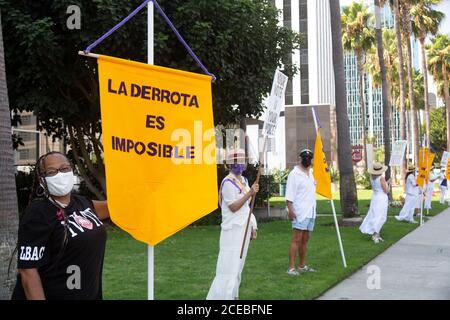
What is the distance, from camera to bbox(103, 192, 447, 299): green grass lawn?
25.3 feet

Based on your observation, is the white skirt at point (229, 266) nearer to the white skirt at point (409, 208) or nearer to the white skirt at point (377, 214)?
the white skirt at point (377, 214)

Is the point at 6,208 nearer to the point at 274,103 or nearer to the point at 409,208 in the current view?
the point at 274,103

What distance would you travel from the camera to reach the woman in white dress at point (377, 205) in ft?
43.0

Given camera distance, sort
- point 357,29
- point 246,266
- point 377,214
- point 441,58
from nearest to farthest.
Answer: point 246,266, point 377,214, point 357,29, point 441,58

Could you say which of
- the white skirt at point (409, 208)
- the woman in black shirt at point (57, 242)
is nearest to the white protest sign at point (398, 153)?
the white skirt at point (409, 208)

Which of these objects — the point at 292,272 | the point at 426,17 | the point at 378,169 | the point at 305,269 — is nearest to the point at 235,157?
the point at 292,272

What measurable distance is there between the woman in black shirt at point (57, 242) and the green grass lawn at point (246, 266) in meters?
3.97

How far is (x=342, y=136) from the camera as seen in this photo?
56.3 ft

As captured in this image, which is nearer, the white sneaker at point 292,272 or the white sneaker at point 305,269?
the white sneaker at point 292,272

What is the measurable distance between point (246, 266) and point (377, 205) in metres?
4.79

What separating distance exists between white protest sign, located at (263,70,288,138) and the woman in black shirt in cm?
383

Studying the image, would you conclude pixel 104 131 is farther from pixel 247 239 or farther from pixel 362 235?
pixel 362 235

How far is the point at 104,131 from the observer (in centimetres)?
443
